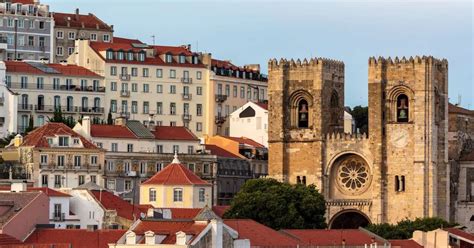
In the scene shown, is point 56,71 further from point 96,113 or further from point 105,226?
point 105,226

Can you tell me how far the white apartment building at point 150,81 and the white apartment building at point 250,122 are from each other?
119 inches

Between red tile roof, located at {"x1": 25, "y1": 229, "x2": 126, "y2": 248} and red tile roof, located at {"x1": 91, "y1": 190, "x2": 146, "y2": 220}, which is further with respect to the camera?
red tile roof, located at {"x1": 91, "y1": 190, "x2": 146, "y2": 220}

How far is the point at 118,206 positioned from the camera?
109438 millimetres

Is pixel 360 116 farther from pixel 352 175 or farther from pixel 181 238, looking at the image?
pixel 181 238

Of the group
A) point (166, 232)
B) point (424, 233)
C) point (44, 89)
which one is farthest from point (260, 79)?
point (166, 232)

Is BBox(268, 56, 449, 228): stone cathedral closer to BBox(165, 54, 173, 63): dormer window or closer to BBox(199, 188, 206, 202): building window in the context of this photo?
BBox(199, 188, 206, 202): building window

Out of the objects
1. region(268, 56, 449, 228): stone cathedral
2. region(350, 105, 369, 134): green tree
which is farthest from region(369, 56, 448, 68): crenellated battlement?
region(350, 105, 369, 134): green tree

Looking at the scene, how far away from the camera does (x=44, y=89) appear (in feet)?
506

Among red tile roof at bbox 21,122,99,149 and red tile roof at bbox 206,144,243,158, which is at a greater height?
red tile roof at bbox 21,122,99,149

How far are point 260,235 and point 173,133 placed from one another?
2160 inches

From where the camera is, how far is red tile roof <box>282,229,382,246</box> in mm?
98944

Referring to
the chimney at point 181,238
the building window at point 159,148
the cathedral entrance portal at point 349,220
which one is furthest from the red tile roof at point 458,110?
the chimney at point 181,238

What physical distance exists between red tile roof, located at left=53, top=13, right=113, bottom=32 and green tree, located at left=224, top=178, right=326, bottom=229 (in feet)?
177

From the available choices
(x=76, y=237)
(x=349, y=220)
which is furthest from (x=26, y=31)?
(x=76, y=237)
